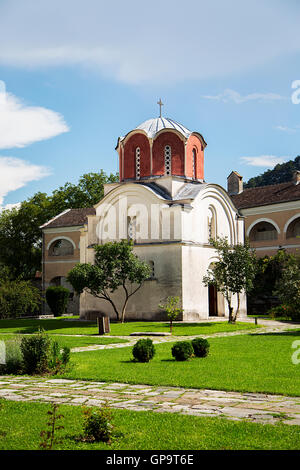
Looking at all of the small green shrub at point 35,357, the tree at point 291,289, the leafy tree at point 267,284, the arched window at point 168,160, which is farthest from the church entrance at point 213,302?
the small green shrub at point 35,357

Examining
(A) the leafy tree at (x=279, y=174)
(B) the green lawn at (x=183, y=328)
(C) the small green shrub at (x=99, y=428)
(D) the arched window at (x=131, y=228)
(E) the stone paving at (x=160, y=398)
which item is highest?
(A) the leafy tree at (x=279, y=174)

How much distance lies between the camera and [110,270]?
2470 cm

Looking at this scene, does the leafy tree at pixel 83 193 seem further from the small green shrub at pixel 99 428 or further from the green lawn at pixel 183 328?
the small green shrub at pixel 99 428

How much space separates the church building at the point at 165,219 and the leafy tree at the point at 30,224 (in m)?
17.4

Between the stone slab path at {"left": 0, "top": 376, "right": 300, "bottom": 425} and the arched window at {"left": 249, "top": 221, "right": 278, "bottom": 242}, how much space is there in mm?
30022

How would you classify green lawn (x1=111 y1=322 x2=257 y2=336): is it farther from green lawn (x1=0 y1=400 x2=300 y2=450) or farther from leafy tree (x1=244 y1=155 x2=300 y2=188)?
leafy tree (x1=244 y1=155 x2=300 y2=188)

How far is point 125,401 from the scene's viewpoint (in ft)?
25.4

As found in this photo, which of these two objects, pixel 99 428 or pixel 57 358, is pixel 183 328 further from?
pixel 99 428

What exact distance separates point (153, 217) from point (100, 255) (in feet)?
12.5

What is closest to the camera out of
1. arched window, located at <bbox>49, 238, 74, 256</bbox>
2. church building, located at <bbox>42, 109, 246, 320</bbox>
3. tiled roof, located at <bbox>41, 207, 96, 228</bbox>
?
church building, located at <bbox>42, 109, 246, 320</bbox>

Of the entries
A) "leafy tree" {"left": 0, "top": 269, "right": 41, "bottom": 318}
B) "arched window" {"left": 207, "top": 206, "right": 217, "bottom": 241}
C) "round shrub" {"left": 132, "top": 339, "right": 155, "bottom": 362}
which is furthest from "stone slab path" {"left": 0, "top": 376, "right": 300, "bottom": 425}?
"leafy tree" {"left": 0, "top": 269, "right": 41, "bottom": 318}

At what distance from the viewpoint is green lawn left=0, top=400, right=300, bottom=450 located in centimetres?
545

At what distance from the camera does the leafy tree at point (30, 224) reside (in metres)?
47.7
